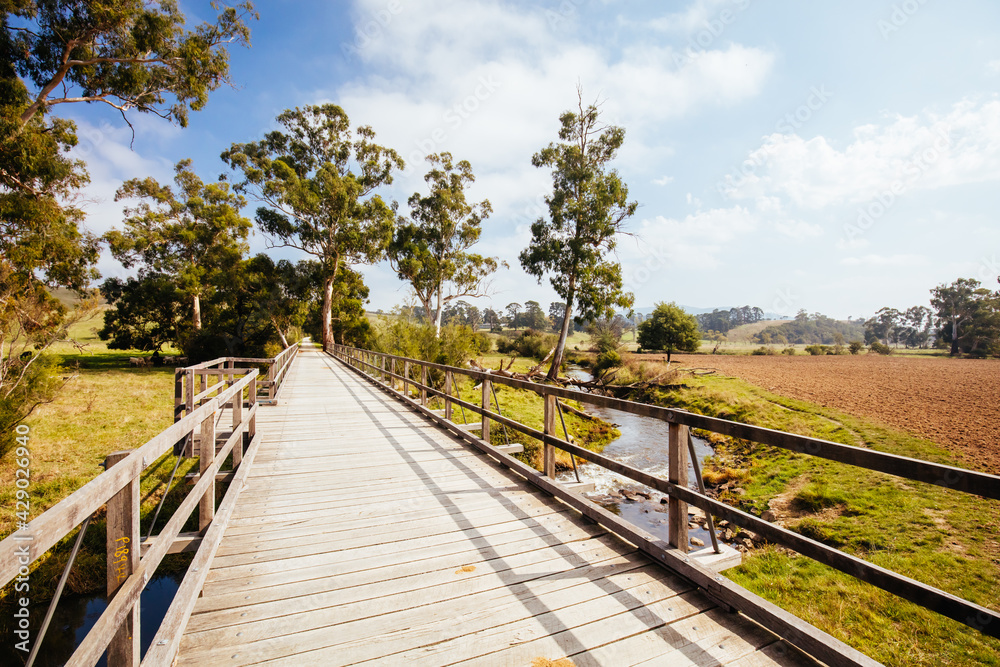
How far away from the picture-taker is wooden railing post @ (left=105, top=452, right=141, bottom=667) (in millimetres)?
1607

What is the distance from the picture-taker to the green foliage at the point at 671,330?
38.3 m

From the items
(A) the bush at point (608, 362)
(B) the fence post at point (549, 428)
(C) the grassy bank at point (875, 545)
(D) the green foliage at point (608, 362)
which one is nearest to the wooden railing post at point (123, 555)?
(B) the fence post at point (549, 428)

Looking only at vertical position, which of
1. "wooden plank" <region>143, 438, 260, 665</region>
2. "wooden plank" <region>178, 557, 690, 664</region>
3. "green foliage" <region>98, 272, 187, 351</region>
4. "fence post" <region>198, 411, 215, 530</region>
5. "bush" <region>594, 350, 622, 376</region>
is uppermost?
"green foliage" <region>98, 272, 187, 351</region>

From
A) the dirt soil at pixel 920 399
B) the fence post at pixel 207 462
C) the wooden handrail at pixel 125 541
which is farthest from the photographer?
the dirt soil at pixel 920 399

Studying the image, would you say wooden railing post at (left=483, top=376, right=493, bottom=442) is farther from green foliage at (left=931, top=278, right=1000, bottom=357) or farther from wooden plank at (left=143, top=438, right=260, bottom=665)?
green foliage at (left=931, top=278, right=1000, bottom=357)

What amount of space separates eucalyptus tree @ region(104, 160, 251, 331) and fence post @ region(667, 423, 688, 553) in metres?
32.4

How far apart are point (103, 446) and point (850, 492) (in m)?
17.1

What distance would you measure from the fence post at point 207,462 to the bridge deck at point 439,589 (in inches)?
9.1

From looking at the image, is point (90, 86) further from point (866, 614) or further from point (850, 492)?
point (850, 492)

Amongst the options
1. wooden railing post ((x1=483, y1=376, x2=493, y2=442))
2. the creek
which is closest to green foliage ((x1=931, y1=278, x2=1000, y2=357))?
the creek

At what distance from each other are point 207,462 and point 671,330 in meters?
39.3

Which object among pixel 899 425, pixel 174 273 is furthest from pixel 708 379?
pixel 174 273

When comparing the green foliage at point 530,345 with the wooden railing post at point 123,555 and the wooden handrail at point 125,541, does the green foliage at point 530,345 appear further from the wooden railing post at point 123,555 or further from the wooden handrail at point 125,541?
the wooden railing post at point 123,555

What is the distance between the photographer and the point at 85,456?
33.4 ft
